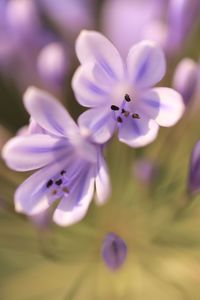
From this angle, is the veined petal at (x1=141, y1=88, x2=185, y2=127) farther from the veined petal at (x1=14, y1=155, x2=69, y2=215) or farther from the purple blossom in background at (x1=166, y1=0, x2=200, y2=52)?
the purple blossom in background at (x1=166, y1=0, x2=200, y2=52)

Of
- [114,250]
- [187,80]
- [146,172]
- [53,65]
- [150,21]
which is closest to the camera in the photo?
[114,250]

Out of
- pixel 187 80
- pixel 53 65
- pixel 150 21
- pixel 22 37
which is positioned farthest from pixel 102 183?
pixel 150 21

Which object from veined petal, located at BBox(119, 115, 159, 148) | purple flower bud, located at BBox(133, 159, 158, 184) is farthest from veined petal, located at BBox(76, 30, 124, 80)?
purple flower bud, located at BBox(133, 159, 158, 184)

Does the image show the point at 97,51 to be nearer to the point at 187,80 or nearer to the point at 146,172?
the point at 187,80

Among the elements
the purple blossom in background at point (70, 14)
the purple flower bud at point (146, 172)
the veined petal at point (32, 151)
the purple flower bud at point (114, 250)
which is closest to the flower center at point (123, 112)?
the veined petal at point (32, 151)

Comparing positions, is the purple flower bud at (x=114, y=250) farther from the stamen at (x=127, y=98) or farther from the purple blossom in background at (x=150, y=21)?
the purple blossom in background at (x=150, y=21)

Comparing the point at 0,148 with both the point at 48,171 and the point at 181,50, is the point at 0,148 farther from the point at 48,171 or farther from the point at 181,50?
the point at 181,50
